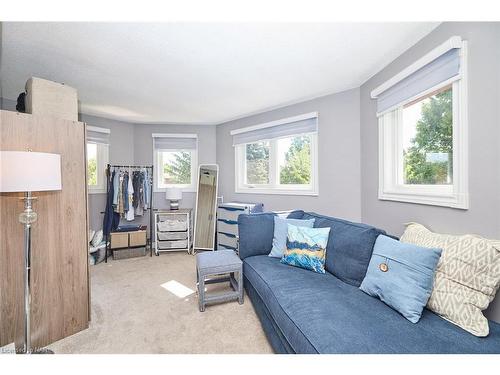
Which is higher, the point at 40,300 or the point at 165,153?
the point at 165,153

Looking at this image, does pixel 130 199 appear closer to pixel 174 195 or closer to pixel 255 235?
pixel 174 195

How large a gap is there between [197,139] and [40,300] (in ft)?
10.5

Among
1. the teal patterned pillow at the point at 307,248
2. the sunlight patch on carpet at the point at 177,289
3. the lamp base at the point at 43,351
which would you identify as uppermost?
the teal patterned pillow at the point at 307,248

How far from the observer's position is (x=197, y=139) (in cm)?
423

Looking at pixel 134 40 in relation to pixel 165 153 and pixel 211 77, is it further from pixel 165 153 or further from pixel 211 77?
Answer: pixel 165 153

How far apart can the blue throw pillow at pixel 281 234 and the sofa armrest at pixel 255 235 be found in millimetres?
89

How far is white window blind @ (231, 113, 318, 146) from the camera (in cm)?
297

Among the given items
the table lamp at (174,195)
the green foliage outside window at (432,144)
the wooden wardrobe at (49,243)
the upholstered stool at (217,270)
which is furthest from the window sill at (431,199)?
the table lamp at (174,195)

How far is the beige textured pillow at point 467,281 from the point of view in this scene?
3.54 ft

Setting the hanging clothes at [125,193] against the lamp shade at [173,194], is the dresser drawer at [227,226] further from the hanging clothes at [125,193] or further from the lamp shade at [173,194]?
the hanging clothes at [125,193]

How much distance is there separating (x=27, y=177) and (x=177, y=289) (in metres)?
1.71

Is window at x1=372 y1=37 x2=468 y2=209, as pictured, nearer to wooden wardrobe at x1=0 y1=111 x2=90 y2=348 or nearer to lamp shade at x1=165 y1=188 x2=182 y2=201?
wooden wardrobe at x1=0 y1=111 x2=90 y2=348

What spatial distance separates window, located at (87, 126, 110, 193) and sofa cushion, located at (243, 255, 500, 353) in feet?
11.3
